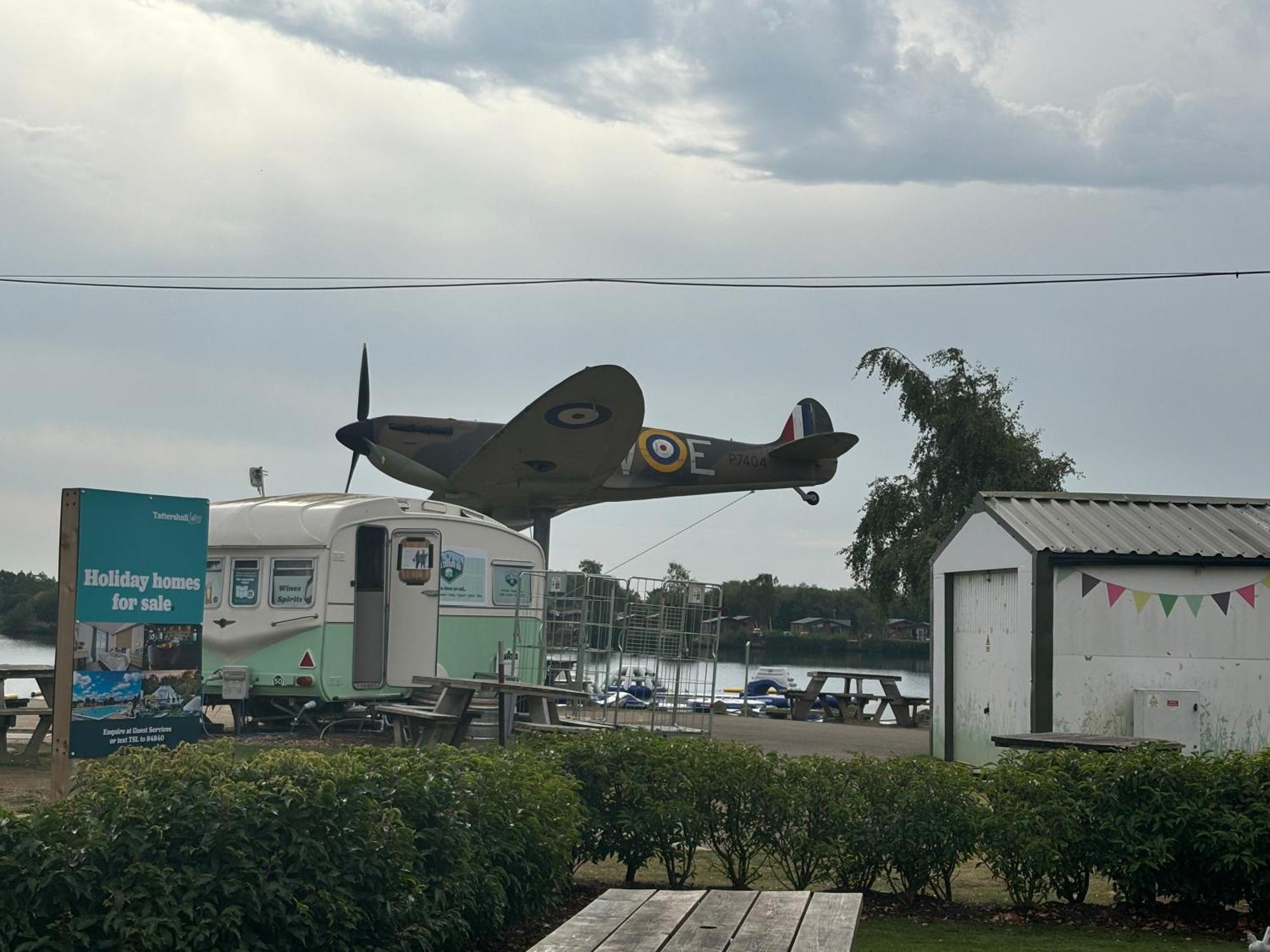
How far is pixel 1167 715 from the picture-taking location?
13.9 metres

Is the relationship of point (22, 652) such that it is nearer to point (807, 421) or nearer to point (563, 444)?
point (563, 444)

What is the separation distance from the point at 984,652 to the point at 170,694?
31.0ft

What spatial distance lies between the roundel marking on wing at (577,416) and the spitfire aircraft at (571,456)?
20mm

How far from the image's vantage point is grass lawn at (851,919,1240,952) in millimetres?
6914

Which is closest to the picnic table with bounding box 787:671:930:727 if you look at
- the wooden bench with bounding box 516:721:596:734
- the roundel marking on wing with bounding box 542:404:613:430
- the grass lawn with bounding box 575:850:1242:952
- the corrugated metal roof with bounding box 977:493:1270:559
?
the roundel marking on wing with bounding box 542:404:613:430

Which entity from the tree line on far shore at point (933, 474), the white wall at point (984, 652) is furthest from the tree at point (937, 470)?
the white wall at point (984, 652)

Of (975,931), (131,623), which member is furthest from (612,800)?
(131,623)

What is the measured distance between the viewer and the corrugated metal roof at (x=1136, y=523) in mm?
14258

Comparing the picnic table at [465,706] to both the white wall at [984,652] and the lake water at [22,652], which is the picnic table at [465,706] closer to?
the white wall at [984,652]

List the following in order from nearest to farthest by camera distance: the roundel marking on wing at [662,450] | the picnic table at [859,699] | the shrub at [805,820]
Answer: the shrub at [805,820] < the picnic table at [859,699] < the roundel marking on wing at [662,450]

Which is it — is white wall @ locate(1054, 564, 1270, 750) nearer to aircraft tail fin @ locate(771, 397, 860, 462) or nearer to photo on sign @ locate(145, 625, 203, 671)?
photo on sign @ locate(145, 625, 203, 671)

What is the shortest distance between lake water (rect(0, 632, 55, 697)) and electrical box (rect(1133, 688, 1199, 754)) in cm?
1618

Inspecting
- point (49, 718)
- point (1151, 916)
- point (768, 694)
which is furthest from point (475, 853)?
point (768, 694)

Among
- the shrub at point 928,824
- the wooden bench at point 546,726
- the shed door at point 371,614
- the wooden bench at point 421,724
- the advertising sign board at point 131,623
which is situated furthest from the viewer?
the shed door at point 371,614
